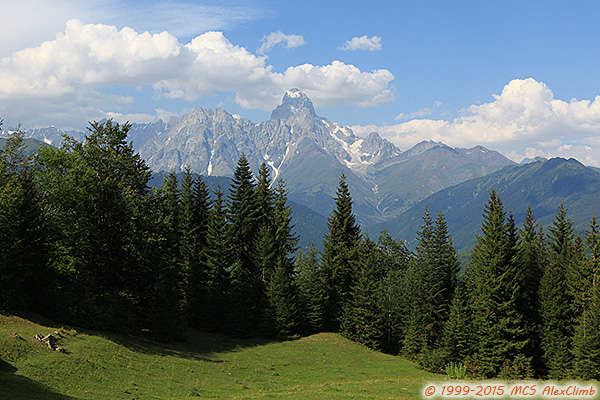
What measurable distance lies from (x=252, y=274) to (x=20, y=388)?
43858mm

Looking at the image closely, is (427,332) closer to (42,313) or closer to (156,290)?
(156,290)

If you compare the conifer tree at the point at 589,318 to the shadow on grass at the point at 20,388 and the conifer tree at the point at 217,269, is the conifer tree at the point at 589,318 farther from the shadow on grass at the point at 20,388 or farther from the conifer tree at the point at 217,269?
the shadow on grass at the point at 20,388

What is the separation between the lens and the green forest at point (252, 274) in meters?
41.6

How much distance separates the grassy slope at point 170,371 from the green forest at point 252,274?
18.6 ft

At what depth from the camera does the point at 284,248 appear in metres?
64.0

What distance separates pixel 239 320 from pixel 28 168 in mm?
32467

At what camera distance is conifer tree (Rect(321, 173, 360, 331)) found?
67.2 metres

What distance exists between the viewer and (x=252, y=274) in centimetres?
6481

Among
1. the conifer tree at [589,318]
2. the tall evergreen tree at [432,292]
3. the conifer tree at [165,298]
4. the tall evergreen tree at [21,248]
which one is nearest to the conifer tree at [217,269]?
the conifer tree at [165,298]

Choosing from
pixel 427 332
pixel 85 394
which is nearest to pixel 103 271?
pixel 85 394

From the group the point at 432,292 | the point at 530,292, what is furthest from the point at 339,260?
the point at 530,292

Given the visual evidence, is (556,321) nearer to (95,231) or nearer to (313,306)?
(313,306)

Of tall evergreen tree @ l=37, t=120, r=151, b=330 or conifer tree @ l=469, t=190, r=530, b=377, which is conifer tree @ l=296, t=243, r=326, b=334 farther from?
tall evergreen tree @ l=37, t=120, r=151, b=330

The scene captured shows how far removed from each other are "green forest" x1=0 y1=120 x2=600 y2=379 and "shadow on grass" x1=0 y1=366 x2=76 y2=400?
1432 cm
